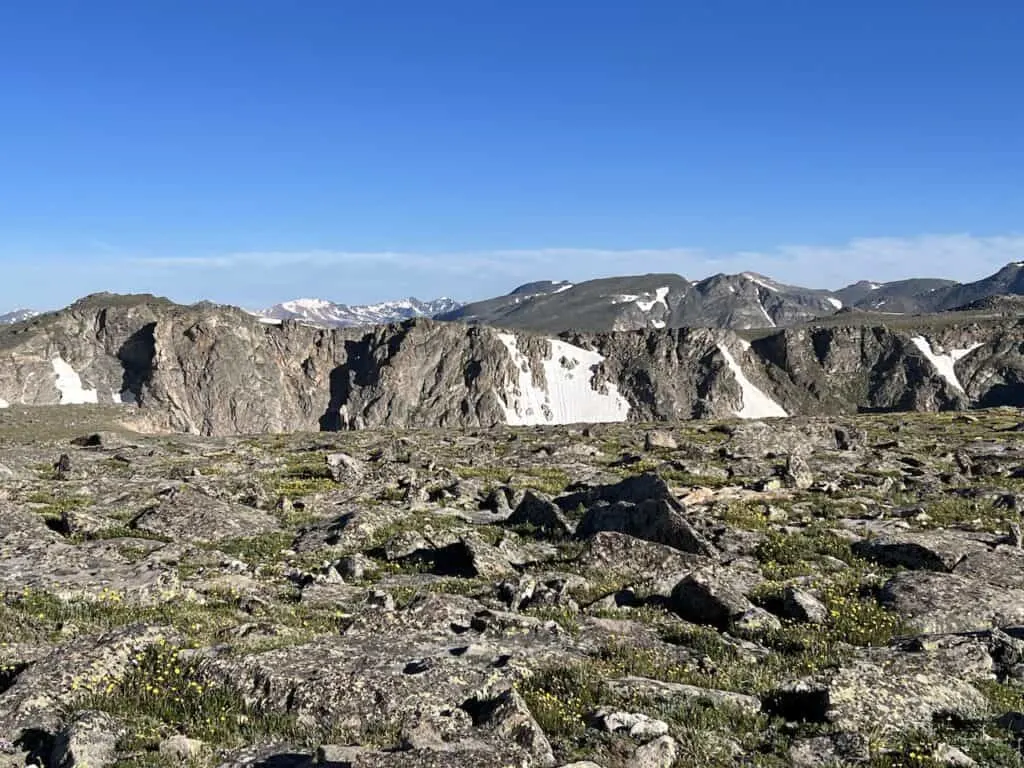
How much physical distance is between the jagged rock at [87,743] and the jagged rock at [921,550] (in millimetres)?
21366

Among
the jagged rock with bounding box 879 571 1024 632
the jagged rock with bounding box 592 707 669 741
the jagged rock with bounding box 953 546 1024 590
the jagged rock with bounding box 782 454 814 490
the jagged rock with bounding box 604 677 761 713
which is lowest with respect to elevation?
the jagged rock with bounding box 782 454 814 490

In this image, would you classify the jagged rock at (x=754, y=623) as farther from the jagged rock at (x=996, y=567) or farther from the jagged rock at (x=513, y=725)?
the jagged rock at (x=996, y=567)

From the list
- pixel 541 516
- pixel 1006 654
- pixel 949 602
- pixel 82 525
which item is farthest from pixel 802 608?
pixel 82 525

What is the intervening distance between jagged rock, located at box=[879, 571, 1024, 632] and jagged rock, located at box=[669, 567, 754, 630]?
372 cm

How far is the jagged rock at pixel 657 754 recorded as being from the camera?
33.8 feet

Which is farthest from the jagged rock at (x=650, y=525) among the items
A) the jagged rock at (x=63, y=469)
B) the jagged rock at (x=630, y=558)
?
the jagged rock at (x=63, y=469)

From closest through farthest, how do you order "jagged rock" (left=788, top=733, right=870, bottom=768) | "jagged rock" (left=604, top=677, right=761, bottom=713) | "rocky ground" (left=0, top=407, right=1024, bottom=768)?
"jagged rock" (left=788, top=733, right=870, bottom=768) → "rocky ground" (left=0, top=407, right=1024, bottom=768) → "jagged rock" (left=604, top=677, right=761, bottom=713)

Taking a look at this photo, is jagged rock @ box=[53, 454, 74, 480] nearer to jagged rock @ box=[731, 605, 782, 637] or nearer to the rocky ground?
the rocky ground

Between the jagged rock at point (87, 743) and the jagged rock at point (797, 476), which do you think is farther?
the jagged rock at point (797, 476)

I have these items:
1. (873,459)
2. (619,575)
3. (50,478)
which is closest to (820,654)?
(619,575)

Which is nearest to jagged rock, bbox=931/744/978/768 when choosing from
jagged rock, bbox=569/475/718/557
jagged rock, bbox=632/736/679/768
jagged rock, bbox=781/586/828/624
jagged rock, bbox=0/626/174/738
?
jagged rock, bbox=632/736/679/768

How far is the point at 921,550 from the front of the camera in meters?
23.2

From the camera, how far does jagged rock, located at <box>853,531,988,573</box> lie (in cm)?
2269

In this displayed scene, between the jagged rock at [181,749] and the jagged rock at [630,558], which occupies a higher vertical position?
the jagged rock at [181,749]
